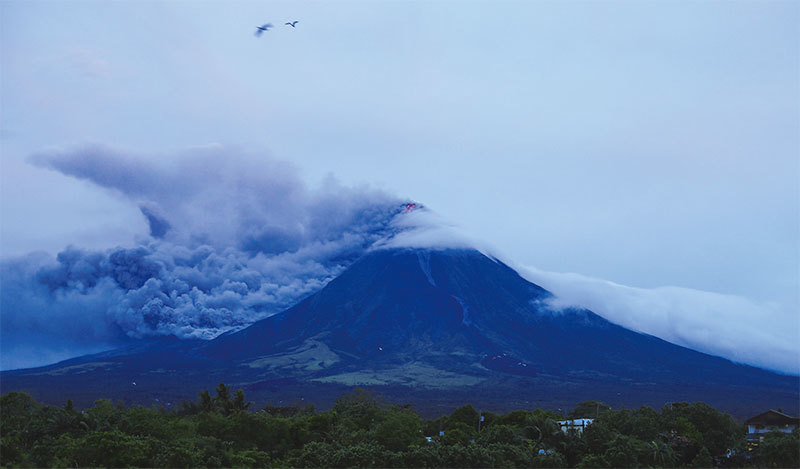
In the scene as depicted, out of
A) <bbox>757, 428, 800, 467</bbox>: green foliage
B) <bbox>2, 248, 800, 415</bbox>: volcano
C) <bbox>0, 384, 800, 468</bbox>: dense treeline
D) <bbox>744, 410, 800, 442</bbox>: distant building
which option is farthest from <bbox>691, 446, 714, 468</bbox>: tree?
<bbox>2, 248, 800, 415</bbox>: volcano

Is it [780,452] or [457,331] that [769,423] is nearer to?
[780,452]

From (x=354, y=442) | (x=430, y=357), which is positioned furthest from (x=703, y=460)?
(x=430, y=357)

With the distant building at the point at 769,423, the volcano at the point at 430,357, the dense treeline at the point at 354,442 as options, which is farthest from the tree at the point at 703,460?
the volcano at the point at 430,357

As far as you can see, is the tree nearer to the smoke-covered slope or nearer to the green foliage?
the green foliage

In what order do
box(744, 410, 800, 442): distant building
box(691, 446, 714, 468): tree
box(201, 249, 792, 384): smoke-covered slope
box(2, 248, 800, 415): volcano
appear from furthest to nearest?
box(201, 249, 792, 384): smoke-covered slope
box(2, 248, 800, 415): volcano
box(744, 410, 800, 442): distant building
box(691, 446, 714, 468): tree

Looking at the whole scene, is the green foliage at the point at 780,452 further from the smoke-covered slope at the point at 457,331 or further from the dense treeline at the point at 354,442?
the smoke-covered slope at the point at 457,331

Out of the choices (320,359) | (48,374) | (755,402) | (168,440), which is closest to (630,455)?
(168,440)

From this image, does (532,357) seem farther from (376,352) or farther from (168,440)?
(168,440)
